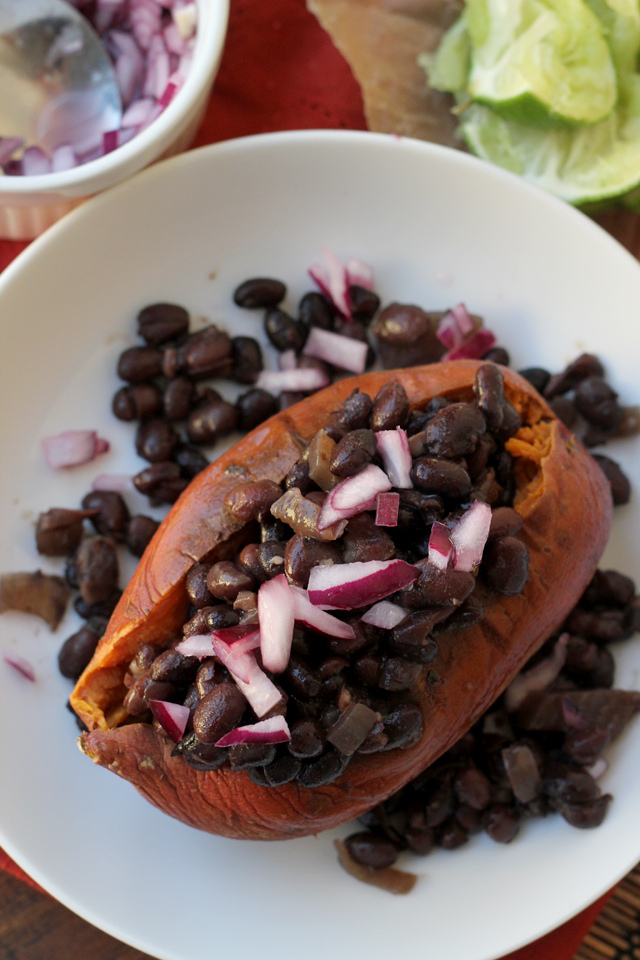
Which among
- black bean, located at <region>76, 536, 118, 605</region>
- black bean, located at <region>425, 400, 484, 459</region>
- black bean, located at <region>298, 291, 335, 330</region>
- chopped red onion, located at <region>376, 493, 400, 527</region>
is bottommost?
black bean, located at <region>76, 536, 118, 605</region>

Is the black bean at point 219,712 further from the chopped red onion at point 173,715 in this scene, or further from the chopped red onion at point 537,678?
the chopped red onion at point 537,678

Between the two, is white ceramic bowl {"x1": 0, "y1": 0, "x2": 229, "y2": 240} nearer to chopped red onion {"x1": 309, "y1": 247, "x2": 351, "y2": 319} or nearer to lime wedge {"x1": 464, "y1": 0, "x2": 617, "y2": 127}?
chopped red onion {"x1": 309, "y1": 247, "x2": 351, "y2": 319}

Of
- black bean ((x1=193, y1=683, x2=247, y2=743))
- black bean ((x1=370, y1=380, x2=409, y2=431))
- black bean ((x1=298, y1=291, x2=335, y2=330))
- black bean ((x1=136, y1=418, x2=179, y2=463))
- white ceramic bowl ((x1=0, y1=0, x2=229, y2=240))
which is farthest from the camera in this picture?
black bean ((x1=298, y1=291, x2=335, y2=330))

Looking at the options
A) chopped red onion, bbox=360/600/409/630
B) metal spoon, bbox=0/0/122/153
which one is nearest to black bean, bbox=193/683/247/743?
chopped red onion, bbox=360/600/409/630

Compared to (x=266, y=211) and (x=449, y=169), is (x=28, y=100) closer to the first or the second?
(x=266, y=211)

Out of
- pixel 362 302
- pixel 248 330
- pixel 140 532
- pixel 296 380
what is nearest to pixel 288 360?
pixel 296 380

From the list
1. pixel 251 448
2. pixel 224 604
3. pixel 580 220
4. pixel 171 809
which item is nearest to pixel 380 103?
pixel 580 220
